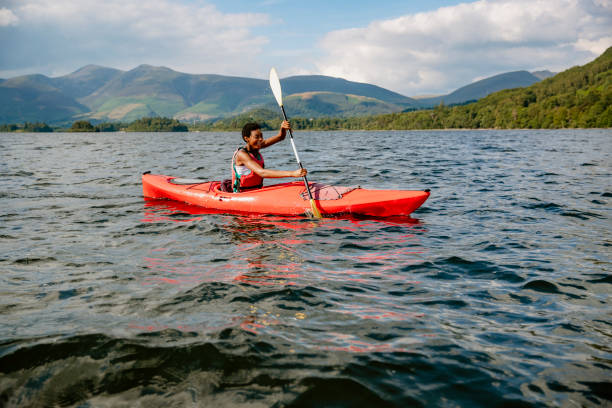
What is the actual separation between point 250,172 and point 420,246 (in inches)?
164

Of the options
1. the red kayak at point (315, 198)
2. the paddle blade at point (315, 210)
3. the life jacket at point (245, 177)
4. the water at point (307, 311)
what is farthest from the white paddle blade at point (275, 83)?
the water at point (307, 311)

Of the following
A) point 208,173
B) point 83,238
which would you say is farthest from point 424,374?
point 208,173

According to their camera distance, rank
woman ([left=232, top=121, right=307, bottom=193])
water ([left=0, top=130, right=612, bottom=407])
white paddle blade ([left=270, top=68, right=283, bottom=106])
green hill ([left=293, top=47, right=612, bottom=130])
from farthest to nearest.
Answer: green hill ([left=293, top=47, right=612, bottom=130]), white paddle blade ([left=270, top=68, right=283, bottom=106]), woman ([left=232, top=121, right=307, bottom=193]), water ([left=0, top=130, right=612, bottom=407])

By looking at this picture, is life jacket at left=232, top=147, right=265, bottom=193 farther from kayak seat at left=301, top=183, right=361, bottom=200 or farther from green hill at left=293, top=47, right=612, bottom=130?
green hill at left=293, top=47, right=612, bottom=130

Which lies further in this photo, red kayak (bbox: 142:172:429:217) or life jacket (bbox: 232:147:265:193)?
life jacket (bbox: 232:147:265:193)

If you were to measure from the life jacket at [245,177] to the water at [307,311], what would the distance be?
989 mm

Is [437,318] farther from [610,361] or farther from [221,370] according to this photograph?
[221,370]

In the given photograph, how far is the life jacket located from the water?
989 mm

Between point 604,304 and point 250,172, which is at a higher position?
point 250,172

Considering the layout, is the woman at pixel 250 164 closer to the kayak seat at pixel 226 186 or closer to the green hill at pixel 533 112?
the kayak seat at pixel 226 186

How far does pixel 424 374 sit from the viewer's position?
279 centimetres

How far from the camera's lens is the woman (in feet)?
26.5

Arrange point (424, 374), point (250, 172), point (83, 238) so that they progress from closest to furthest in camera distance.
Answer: point (424, 374) → point (83, 238) → point (250, 172)

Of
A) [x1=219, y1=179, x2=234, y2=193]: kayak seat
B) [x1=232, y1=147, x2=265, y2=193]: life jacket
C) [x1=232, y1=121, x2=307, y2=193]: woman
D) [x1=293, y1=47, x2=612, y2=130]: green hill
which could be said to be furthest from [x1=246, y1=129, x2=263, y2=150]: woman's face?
[x1=293, y1=47, x2=612, y2=130]: green hill
